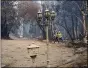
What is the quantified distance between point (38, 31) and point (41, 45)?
0.91 feet

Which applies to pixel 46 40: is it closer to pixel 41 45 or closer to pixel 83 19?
pixel 41 45

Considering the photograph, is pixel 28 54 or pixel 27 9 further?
pixel 27 9

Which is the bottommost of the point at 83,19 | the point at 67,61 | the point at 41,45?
the point at 67,61

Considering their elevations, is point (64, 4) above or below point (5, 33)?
above

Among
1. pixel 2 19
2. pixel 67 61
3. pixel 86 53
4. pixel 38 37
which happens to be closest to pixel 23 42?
pixel 38 37

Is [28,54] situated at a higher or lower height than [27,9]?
lower

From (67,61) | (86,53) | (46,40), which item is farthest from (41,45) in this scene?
(86,53)

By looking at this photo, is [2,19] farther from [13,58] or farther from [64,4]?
[64,4]

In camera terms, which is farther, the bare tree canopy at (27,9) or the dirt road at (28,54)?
the bare tree canopy at (27,9)

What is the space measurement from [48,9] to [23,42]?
0.81m

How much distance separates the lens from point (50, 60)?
16.6 ft

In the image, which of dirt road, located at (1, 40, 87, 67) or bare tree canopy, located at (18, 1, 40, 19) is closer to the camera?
dirt road, located at (1, 40, 87, 67)

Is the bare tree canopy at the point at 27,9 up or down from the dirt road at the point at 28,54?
up

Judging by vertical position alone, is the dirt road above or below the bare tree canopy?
below
